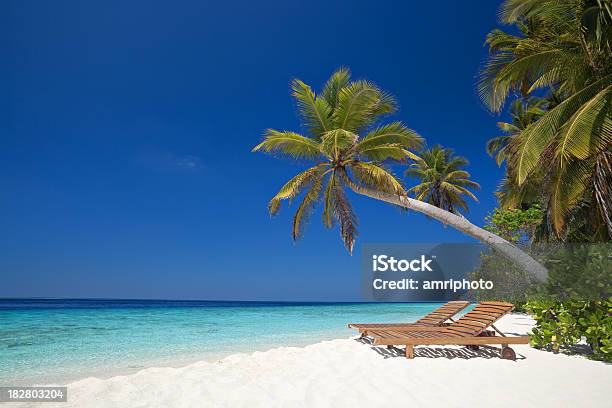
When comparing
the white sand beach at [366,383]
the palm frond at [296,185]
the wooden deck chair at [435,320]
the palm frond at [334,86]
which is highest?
the palm frond at [334,86]

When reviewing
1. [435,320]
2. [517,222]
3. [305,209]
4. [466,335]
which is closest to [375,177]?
[305,209]

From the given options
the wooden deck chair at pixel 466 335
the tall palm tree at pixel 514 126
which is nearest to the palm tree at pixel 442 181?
the tall palm tree at pixel 514 126

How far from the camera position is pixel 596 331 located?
6059 millimetres

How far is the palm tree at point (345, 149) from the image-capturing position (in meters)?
9.81

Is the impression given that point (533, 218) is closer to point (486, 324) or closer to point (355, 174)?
point (355, 174)

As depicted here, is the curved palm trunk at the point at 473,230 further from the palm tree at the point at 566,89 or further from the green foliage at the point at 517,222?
the green foliage at the point at 517,222

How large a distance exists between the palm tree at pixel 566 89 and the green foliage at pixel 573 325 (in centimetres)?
156

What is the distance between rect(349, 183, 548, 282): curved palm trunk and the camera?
338 inches

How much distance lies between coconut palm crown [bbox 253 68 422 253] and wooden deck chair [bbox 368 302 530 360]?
11.6 ft

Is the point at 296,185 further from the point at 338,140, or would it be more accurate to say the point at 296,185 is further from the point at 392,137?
the point at 392,137

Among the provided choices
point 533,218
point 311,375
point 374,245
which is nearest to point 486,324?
point 311,375

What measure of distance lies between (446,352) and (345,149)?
5541 millimetres

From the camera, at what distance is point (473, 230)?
370 inches

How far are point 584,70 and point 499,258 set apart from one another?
41.9 feet
